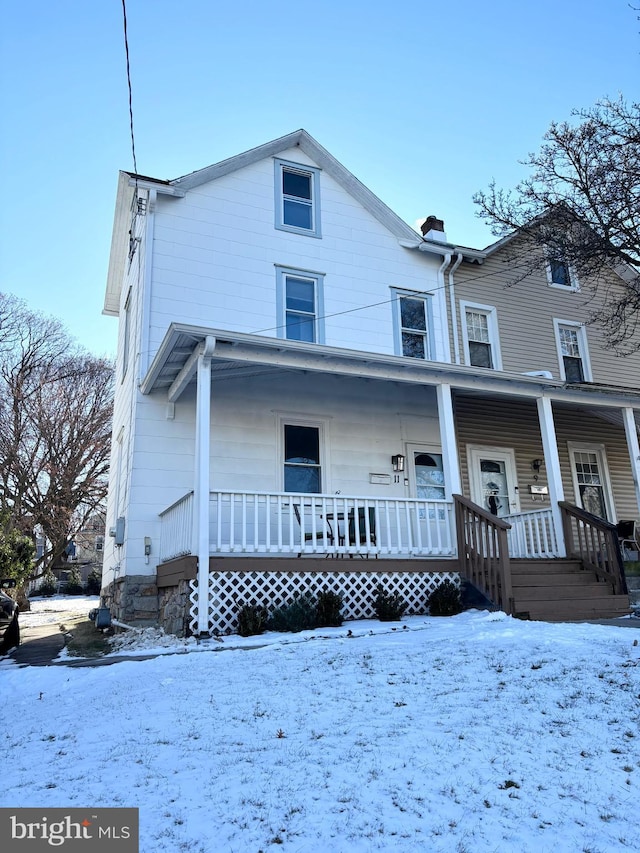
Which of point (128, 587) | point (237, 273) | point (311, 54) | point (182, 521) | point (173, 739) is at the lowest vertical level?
point (173, 739)

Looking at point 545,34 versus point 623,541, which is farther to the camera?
point 623,541

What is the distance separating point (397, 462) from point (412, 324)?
2.87 metres

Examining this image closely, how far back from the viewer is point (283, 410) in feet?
36.2

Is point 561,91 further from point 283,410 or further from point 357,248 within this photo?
point 283,410

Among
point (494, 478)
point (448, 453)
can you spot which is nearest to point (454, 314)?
point (494, 478)

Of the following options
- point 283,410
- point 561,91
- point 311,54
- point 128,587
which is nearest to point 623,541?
point 283,410

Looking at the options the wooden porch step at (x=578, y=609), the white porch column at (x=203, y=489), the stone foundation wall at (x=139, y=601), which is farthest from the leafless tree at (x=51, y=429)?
the wooden porch step at (x=578, y=609)

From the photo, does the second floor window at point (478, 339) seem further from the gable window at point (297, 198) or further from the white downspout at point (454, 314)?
the gable window at point (297, 198)

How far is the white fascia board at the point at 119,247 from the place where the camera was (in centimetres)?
1288

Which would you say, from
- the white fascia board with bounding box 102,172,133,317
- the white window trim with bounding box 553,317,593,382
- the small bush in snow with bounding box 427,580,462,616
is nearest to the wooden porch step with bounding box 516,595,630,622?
the small bush in snow with bounding box 427,580,462,616

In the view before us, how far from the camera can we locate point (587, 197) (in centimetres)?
1088

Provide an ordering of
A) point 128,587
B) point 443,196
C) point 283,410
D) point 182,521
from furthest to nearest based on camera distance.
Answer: point 443,196
point 283,410
point 128,587
point 182,521

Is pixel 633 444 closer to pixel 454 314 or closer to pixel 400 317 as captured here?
pixel 454 314

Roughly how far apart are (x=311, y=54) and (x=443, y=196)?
16.1ft
